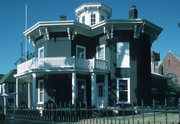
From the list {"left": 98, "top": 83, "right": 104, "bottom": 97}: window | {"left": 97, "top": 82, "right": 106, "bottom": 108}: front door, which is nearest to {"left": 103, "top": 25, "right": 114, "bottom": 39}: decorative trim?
{"left": 97, "top": 82, "right": 106, "bottom": 108}: front door

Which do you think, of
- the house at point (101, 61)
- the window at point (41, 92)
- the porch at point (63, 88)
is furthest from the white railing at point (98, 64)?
the window at point (41, 92)

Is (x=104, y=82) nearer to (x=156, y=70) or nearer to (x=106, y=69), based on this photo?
(x=106, y=69)

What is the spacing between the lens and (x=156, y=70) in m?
46.2

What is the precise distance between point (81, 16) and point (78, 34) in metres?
4.66

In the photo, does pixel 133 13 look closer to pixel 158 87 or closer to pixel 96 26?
pixel 96 26

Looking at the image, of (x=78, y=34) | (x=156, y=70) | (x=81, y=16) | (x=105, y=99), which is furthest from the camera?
(x=156, y=70)

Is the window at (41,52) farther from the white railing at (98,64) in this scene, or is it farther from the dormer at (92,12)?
the dormer at (92,12)

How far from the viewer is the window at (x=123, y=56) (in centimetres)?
2112

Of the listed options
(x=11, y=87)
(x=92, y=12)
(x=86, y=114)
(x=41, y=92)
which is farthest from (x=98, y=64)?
(x=11, y=87)

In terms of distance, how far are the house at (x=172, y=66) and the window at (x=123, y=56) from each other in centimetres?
2612

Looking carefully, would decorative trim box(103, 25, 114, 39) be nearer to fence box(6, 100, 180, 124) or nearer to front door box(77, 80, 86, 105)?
front door box(77, 80, 86, 105)

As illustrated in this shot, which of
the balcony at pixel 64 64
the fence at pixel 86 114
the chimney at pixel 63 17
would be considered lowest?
the fence at pixel 86 114

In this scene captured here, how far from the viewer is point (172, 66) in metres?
45.3

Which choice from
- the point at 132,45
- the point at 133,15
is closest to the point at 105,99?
the point at 132,45
